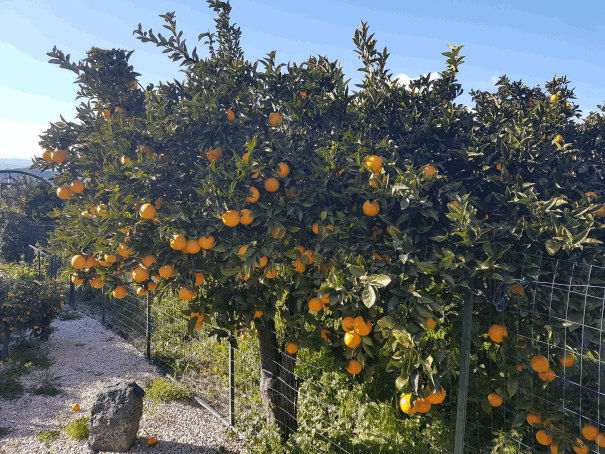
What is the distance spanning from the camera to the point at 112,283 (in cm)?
254

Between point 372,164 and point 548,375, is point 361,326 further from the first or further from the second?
point 548,375

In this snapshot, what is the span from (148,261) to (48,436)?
2675 millimetres

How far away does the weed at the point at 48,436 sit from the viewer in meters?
3.60

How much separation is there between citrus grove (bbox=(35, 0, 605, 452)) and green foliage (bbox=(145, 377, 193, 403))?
80.4 inches

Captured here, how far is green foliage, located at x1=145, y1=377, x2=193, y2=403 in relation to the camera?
167 inches

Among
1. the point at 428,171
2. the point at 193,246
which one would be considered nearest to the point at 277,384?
the point at 193,246

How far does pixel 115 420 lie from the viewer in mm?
3340

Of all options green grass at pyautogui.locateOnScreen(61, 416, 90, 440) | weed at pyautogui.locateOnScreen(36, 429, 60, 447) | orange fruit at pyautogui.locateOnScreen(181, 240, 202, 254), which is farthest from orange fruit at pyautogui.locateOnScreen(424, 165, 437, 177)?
weed at pyautogui.locateOnScreen(36, 429, 60, 447)

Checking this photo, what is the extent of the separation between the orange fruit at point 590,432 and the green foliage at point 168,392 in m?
3.60

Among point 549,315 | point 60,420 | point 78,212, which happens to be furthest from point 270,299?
point 60,420

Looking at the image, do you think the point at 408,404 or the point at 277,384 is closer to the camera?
the point at 408,404

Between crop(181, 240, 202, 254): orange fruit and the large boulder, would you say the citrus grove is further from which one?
the large boulder

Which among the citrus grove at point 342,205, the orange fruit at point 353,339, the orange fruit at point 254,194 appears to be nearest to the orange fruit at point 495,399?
the citrus grove at point 342,205

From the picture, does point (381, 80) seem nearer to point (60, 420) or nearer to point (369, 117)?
point (369, 117)
